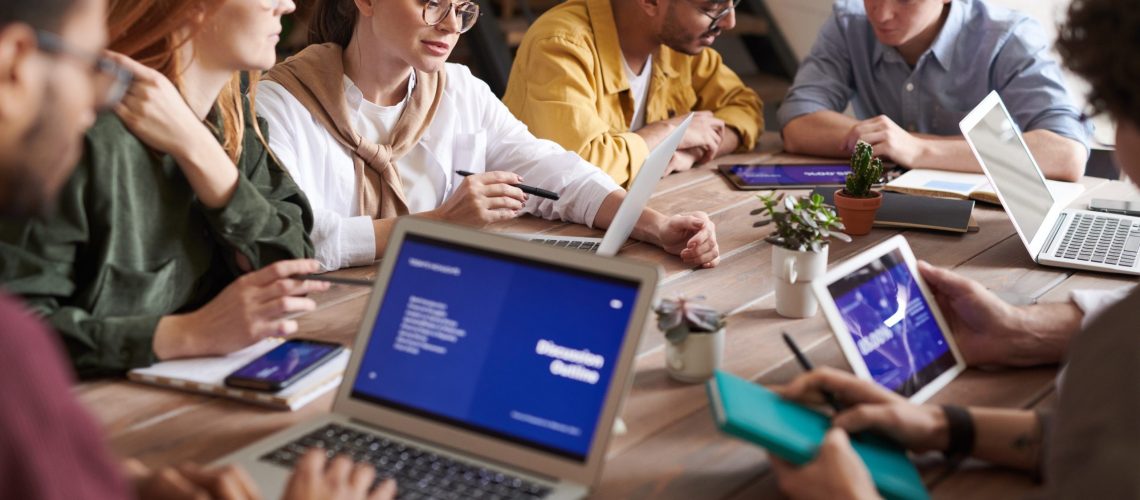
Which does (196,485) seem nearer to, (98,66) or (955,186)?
(98,66)

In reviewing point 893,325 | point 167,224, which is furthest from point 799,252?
point 167,224

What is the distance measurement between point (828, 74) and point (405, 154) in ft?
4.44

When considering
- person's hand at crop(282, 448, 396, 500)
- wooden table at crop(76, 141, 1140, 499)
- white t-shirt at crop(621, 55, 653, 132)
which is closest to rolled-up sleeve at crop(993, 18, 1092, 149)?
wooden table at crop(76, 141, 1140, 499)

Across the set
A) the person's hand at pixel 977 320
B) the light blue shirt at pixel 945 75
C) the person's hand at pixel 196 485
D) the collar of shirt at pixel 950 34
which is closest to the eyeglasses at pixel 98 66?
the person's hand at pixel 196 485

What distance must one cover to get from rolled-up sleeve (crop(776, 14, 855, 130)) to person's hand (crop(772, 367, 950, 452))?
1797mm

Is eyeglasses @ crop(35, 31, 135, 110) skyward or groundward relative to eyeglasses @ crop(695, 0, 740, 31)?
groundward

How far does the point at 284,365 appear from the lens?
1.45 m

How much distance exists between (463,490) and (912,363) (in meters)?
0.66

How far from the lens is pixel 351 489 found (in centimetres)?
108

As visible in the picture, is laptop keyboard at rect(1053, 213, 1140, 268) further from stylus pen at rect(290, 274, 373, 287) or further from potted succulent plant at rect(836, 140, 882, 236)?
stylus pen at rect(290, 274, 373, 287)

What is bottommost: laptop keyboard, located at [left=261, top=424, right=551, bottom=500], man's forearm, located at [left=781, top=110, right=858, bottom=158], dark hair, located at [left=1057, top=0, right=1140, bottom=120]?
laptop keyboard, located at [left=261, top=424, right=551, bottom=500]

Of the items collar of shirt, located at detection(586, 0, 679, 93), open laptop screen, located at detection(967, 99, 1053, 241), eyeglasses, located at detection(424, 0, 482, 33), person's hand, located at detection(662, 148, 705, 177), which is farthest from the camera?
collar of shirt, located at detection(586, 0, 679, 93)

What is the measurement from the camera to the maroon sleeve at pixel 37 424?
2.41ft

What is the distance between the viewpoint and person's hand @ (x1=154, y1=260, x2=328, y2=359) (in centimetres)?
148
